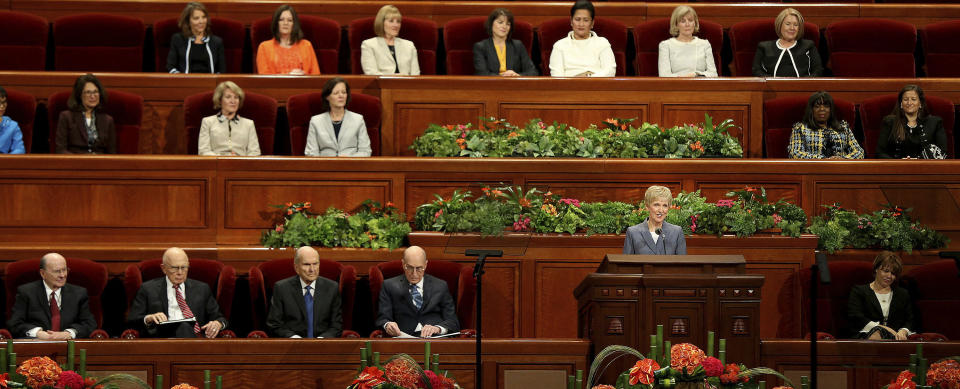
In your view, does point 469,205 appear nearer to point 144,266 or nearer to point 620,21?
point 144,266

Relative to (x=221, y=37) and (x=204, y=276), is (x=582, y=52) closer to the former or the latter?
(x=221, y=37)

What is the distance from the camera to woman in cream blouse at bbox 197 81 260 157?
666cm

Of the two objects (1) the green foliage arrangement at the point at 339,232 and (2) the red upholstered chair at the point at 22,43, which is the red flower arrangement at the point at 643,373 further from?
(2) the red upholstered chair at the point at 22,43

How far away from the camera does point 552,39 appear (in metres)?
7.70

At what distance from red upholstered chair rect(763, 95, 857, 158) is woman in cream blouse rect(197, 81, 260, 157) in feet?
9.29

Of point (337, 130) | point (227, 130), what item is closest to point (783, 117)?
point (337, 130)

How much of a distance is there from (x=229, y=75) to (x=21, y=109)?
1.14 m

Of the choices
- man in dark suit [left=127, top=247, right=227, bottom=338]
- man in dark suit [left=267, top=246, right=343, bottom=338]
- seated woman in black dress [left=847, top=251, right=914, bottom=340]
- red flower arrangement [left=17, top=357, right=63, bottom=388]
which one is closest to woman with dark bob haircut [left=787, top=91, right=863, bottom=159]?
seated woman in black dress [left=847, top=251, right=914, bottom=340]

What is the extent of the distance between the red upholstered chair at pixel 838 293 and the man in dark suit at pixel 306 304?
83.4 inches

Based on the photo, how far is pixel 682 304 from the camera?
449 cm

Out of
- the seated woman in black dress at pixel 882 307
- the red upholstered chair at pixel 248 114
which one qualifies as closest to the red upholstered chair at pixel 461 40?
the red upholstered chair at pixel 248 114

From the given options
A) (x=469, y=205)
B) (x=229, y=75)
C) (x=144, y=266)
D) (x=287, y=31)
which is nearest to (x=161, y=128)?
(x=229, y=75)

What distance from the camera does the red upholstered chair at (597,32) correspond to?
7.70 m

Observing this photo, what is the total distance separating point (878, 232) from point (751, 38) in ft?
6.46
